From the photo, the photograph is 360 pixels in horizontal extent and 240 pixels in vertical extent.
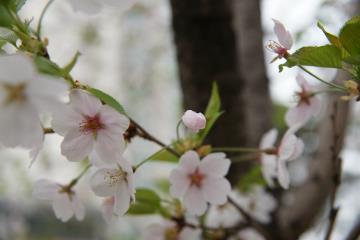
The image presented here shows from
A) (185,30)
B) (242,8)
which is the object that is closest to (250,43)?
(242,8)

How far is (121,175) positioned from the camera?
0.48 meters

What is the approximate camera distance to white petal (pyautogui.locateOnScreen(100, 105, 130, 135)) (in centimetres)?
44

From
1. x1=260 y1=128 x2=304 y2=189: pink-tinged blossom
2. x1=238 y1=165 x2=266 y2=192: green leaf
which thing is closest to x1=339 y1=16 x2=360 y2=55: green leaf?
x1=260 y1=128 x2=304 y2=189: pink-tinged blossom

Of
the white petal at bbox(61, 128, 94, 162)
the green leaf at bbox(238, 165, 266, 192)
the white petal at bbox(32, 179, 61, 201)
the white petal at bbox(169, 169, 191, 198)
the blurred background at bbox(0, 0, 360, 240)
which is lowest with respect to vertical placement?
the blurred background at bbox(0, 0, 360, 240)

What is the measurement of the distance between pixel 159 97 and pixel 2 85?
4.06 metres

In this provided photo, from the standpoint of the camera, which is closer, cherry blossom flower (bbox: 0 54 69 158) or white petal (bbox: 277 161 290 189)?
cherry blossom flower (bbox: 0 54 69 158)

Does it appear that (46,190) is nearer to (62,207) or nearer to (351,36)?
(62,207)

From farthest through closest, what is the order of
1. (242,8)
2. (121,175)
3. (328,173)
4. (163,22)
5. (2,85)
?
(163,22) < (242,8) < (328,173) < (121,175) < (2,85)

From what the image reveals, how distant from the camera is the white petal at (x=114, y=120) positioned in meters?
0.44

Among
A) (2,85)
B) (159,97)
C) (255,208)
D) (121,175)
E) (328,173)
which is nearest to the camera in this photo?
(2,85)

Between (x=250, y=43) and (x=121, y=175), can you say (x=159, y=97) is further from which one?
(x=121, y=175)

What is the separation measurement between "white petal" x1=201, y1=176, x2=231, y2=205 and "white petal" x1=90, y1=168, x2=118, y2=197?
0.33 feet

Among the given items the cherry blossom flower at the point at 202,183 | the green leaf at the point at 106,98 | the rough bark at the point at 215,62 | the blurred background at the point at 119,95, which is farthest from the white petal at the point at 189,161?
the blurred background at the point at 119,95

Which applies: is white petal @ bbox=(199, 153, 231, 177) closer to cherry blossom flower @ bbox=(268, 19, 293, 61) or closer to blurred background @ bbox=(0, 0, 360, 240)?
cherry blossom flower @ bbox=(268, 19, 293, 61)
